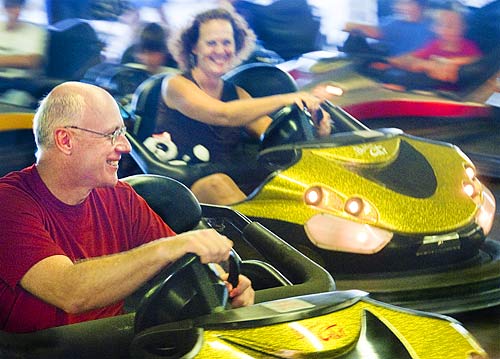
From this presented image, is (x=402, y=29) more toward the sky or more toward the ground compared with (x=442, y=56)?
more toward the sky

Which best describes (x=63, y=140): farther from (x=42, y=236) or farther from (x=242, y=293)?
(x=242, y=293)

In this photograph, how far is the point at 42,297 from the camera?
70.1 inches

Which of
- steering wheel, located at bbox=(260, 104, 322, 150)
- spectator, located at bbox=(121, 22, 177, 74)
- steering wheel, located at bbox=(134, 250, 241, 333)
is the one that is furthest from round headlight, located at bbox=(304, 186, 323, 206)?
spectator, located at bbox=(121, 22, 177, 74)

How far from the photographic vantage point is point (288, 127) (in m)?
2.22

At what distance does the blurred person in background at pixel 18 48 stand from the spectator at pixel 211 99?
0.95 feet

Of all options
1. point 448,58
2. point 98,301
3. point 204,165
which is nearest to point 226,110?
point 204,165

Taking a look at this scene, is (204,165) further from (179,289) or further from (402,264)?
(402,264)

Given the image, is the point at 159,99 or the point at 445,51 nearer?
the point at 159,99

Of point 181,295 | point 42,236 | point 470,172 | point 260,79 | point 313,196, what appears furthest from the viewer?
point 470,172

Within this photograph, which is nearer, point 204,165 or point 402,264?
point 204,165

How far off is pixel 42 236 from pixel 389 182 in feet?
3.44

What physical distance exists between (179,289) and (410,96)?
3.11 feet

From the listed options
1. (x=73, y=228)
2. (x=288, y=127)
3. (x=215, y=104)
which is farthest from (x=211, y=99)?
(x=73, y=228)

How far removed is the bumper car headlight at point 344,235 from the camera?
232cm
